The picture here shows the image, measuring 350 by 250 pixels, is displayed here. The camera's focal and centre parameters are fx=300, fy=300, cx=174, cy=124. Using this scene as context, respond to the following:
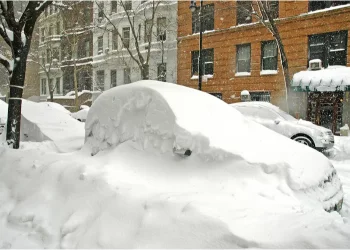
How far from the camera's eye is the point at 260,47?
61.8 feet

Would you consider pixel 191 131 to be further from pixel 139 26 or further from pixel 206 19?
pixel 139 26

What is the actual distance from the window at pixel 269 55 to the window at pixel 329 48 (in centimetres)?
210

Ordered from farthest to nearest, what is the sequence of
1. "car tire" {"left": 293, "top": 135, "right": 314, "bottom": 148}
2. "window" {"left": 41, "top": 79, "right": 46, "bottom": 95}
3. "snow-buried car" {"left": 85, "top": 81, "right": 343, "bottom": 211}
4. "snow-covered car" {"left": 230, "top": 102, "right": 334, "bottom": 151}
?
1. "window" {"left": 41, "top": 79, "right": 46, "bottom": 95}
2. "car tire" {"left": 293, "top": 135, "right": 314, "bottom": 148}
3. "snow-covered car" {"left": 230, "top": 102, "right": 334, "bottom": 151}
4. "snow-buried car" {"left": 85, "top": 81, "right": 343, "bottom": 211}

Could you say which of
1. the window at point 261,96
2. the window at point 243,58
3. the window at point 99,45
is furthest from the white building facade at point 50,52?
the window at point 261,96

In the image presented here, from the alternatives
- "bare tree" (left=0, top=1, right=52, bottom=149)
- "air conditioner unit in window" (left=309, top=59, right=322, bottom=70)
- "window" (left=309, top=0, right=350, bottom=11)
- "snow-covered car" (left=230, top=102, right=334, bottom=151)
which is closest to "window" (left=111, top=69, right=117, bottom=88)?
"window" (left=309, top=0, right=350, bottom=11)

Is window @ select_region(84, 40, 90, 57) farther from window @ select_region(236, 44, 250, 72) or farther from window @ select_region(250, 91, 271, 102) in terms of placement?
window @ select_region(250, 91, 271, 102)

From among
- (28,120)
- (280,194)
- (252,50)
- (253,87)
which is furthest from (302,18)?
(280,194)

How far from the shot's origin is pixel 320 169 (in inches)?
147

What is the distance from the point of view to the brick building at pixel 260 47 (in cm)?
1595

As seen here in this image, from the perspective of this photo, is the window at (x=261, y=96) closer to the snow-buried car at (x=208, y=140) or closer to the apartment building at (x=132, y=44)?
the apartment building at (x=132, y=44)

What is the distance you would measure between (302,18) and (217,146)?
16457 millimetres

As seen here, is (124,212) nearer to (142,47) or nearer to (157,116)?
(157,116)

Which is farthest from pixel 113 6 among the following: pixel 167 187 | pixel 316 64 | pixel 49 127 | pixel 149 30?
pixel 167 187

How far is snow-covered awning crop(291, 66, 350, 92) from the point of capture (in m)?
14.1
